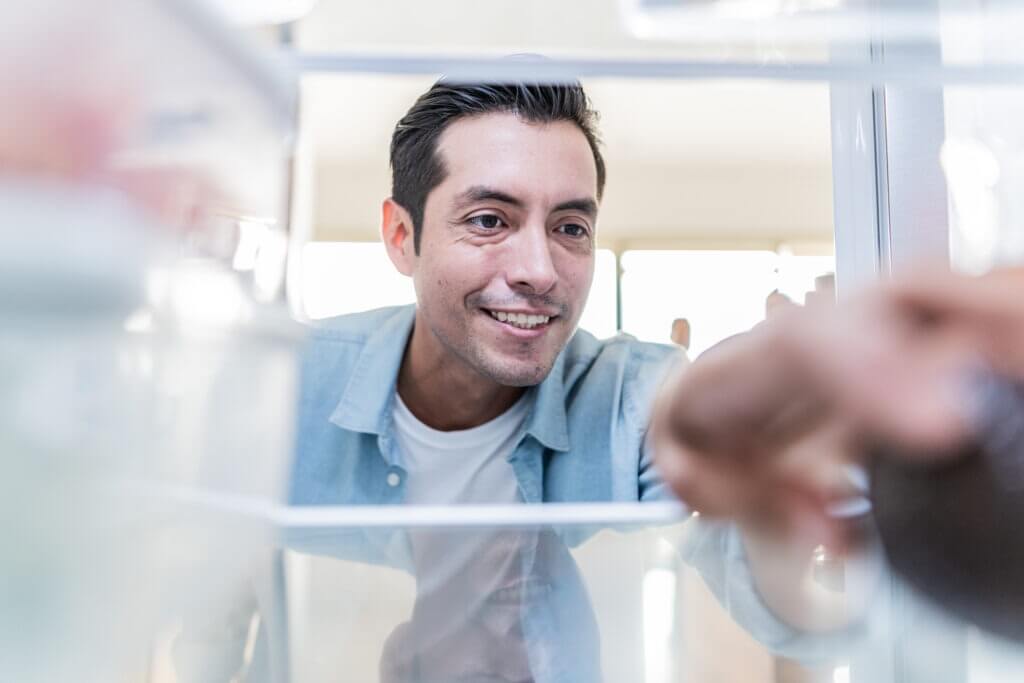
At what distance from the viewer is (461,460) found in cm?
108

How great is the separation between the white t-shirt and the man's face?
9 cm

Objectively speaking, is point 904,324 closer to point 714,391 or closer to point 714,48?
point 714,391

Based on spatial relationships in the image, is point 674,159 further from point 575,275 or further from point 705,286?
point 575,275

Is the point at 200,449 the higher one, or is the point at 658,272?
the point at 658,272

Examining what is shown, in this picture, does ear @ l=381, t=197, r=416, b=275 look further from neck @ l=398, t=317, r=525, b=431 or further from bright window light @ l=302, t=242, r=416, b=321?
bright window light @ l=302, t=242, r=416, b=321

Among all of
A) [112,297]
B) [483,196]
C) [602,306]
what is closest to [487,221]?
[483,196]

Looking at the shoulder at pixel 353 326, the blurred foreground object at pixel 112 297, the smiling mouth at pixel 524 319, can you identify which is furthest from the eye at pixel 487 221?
the blurred foreground object at pixel 112 297

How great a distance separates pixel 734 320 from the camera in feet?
13.9

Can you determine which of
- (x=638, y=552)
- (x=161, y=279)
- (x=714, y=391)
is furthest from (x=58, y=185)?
(x=638, y=552)

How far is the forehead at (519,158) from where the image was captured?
1004 mm

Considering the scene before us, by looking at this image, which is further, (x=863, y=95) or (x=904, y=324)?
(x=863, y=95)

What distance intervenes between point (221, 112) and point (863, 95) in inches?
23.5

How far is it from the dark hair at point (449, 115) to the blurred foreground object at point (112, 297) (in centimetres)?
78

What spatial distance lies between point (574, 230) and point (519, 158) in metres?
0.12
